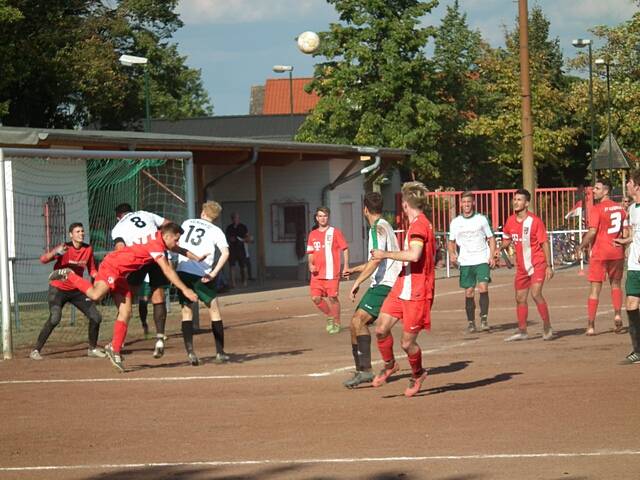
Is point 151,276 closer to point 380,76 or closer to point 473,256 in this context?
point 473,256

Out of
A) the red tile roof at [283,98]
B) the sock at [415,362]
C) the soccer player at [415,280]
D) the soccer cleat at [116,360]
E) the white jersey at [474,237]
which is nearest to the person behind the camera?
the soccer player at [415,280]

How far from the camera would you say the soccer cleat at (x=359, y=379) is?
39.7 feet

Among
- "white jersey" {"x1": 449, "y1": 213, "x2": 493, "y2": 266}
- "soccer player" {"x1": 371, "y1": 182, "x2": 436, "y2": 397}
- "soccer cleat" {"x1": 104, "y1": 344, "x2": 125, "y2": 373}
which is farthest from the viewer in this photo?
"white jersey" {"x1": 449, "y1": 213, "x2": 493, "y2": 266}

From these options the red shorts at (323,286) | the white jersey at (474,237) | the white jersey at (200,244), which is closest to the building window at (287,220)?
the red shorts at (323,286)

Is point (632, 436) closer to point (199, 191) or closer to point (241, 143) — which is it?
point (241, 143)

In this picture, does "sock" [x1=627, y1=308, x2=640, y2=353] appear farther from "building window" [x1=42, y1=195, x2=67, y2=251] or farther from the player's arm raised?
"building window" [x1=42, y1=195, x2=67, y2=251]

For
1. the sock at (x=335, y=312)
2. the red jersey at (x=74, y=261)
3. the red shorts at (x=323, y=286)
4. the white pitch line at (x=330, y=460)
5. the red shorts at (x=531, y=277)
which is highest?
the red jersey at (x=74, y=261)

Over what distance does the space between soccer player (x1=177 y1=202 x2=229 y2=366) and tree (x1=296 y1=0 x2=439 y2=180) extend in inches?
1369

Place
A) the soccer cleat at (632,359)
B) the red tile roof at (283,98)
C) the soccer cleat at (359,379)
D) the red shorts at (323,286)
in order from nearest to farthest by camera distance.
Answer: the soccer cleat at (359,379) < the soccer cleat at (632,359) < the red shorts at (323,286) < the red tile roof at (283,98)

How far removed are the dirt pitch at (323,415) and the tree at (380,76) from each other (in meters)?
32.7

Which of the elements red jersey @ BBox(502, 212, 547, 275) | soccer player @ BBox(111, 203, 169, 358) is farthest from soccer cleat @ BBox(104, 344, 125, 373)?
red jersey @ BBox(502, 212, 547, 275)

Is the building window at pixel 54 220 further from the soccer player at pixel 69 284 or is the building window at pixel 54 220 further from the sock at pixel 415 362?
the sock at pixel 415 362

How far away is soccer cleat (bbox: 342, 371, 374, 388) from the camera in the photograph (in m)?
12.1

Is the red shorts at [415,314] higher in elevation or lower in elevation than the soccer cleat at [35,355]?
higher
